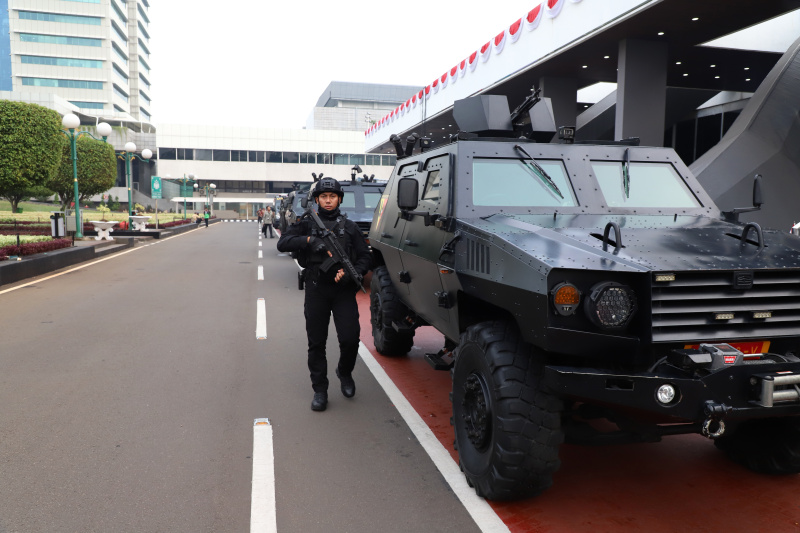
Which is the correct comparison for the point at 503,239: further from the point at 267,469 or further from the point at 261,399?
the point at 261,399

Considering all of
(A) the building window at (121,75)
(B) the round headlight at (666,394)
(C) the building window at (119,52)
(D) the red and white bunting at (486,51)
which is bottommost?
(B) the round headlight at (666,394)

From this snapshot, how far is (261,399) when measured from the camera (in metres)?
5.42

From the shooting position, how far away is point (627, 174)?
477cm

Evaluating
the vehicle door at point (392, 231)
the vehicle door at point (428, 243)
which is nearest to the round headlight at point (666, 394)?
the vehicle door at point (428, 243)

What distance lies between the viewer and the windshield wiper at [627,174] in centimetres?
465

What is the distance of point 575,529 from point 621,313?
1.22 meters

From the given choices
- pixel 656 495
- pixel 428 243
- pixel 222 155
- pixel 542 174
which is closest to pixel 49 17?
pixel 222 155

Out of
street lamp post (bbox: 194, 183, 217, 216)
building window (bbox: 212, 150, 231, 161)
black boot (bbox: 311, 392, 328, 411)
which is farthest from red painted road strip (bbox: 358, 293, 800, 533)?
building window (bbox: 212, 150, 231, 161)

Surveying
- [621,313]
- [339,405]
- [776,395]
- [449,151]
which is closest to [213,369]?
[339,405]

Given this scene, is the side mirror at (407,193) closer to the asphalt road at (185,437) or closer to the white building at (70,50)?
the asphalt road at (185,437)

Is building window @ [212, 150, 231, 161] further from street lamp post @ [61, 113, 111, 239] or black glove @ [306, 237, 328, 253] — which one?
black glove @ [306, 237, 328, 253]

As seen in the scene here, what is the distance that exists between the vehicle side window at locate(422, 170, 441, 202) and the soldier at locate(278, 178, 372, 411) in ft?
2.28

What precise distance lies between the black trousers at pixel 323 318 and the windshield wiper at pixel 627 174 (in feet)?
7.72

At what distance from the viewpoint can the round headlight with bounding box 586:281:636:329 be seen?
9.64 feet
